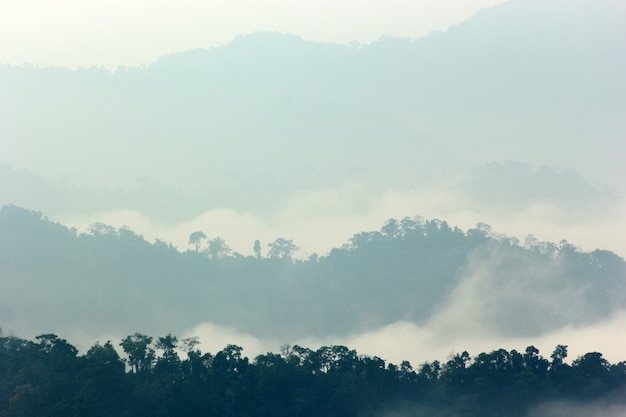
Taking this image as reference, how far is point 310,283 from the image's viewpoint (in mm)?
125250

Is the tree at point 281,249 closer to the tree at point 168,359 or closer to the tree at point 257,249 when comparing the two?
the tree at point 257,249

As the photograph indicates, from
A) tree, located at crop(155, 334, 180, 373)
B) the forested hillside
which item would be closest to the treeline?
tree, located at crop(155, 334, 180, 373)

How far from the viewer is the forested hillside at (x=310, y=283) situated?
11819cm

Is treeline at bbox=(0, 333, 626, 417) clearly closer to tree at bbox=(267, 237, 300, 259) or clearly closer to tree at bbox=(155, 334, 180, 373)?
tree at bbox=(155, 334, 180, 373)

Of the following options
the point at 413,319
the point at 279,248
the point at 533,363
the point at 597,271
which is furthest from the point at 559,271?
the point at 533,363

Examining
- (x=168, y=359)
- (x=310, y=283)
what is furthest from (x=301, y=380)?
(x=310, y=283)

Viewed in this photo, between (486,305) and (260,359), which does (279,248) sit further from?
(260,359)

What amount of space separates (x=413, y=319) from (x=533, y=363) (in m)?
44.0

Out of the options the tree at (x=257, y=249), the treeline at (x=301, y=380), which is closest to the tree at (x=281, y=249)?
the tree at (x=257, y=249)

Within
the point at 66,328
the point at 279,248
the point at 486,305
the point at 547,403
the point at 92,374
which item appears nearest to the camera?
the point at 92,374

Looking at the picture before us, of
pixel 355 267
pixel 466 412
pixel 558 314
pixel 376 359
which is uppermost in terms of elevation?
pixel 355 267

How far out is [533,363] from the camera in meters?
76.1

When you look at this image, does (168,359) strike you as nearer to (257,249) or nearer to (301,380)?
(301,380)

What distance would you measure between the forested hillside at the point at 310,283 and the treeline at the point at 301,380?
134 ft
